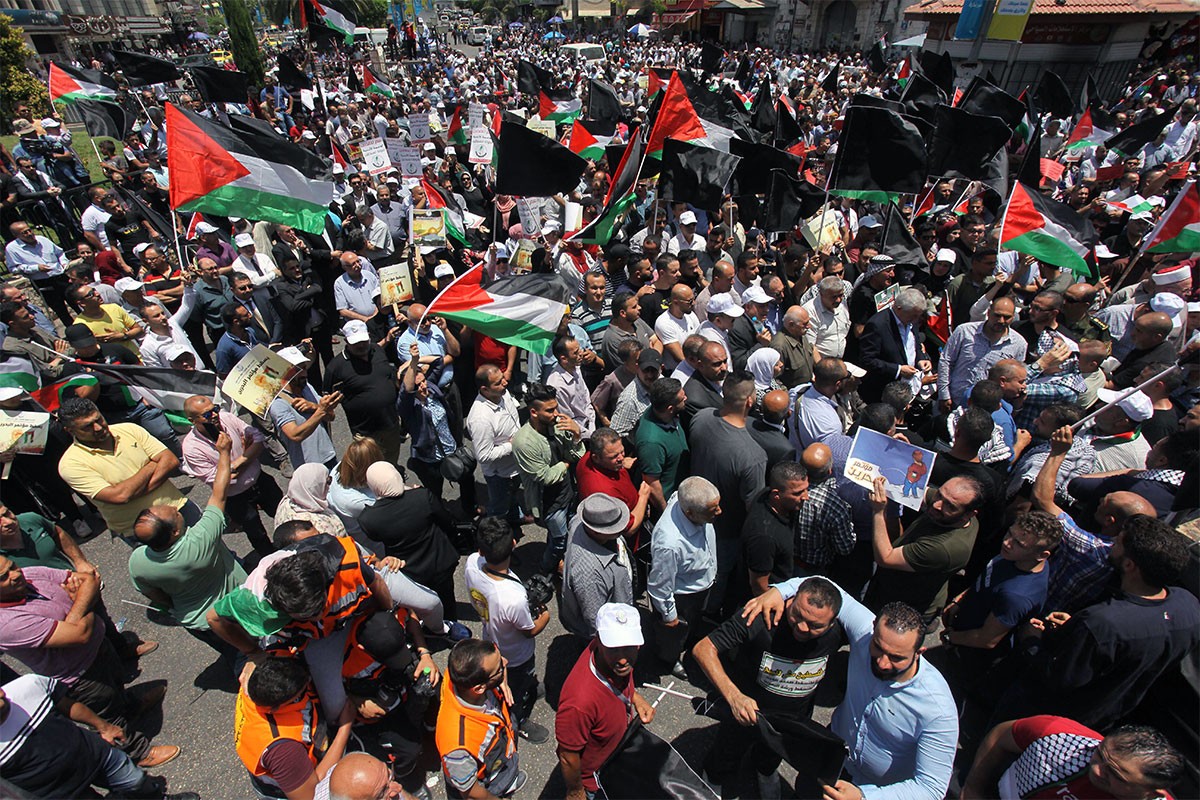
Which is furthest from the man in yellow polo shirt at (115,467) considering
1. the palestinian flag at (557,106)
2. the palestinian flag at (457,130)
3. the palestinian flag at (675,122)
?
the palestinian flag at (557,106)

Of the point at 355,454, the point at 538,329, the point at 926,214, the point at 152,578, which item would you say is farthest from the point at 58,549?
the point at 926,214

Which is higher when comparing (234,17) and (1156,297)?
(234,17)

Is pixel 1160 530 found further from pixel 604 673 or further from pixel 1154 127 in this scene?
pixel 1154 127

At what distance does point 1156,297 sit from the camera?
20.3 ft

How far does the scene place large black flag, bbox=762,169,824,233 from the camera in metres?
7.83

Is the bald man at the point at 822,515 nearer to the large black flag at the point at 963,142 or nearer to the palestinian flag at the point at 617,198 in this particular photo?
the palestinian flag at the point at 617,198

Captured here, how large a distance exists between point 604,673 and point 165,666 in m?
3.84

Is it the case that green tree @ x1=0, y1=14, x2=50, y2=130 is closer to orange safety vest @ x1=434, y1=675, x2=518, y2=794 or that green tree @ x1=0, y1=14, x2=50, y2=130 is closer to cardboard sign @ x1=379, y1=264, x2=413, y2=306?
cardboard sign @ x1=379, y1=264, x2=413, y2=306

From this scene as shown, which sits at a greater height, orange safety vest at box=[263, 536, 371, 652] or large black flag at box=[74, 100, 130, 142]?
large black flag at box=[74, 100, 130, 142]

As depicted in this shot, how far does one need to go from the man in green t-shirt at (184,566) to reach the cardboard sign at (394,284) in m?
3.51

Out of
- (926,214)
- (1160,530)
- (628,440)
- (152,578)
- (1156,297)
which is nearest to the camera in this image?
(1160,530)

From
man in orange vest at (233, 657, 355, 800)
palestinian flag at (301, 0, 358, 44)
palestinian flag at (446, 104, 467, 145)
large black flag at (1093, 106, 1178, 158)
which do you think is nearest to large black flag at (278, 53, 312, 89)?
palestinian flag at (301, 0, 358, 44)

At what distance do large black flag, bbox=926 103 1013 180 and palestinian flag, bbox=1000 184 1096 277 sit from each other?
191 cm

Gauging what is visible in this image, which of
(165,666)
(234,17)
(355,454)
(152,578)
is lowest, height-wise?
(165,666)
